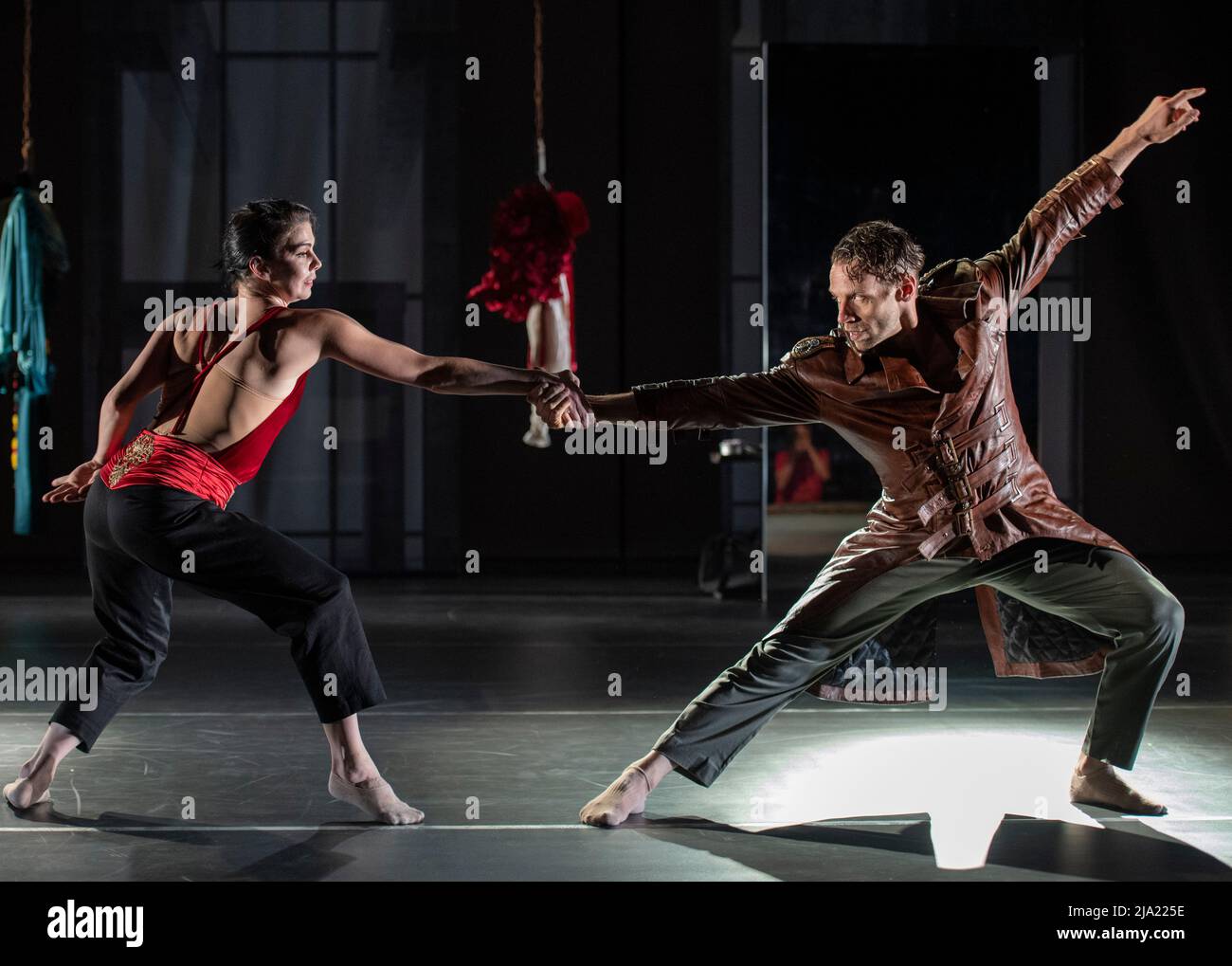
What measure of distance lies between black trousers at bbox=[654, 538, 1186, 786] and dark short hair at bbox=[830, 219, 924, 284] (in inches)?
23.3

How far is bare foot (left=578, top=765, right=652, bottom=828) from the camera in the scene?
2.90m

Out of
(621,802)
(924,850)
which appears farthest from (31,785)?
(924,850)

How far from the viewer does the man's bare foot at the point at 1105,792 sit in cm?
297

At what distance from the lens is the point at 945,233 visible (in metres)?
6.74

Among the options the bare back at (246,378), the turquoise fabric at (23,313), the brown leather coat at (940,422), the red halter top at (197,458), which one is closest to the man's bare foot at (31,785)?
the red halter top at (197,458)

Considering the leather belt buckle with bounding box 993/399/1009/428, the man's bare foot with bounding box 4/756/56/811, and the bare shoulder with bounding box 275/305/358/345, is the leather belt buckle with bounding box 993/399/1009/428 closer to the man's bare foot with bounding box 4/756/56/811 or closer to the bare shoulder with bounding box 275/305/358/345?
the bare shoulder with bounding box 275/305/358/345

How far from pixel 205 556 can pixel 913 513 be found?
1.42m

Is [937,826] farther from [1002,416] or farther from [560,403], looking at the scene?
[560,403]

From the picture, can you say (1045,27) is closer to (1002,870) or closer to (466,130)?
(466,130)

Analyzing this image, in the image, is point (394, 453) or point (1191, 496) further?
point (1191, 496)

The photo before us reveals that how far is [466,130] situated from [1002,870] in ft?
26.8

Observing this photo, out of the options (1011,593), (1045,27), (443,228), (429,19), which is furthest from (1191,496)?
(1011,593)

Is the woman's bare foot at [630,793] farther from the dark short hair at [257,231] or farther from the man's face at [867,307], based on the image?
the dark short hair at [257,231]
